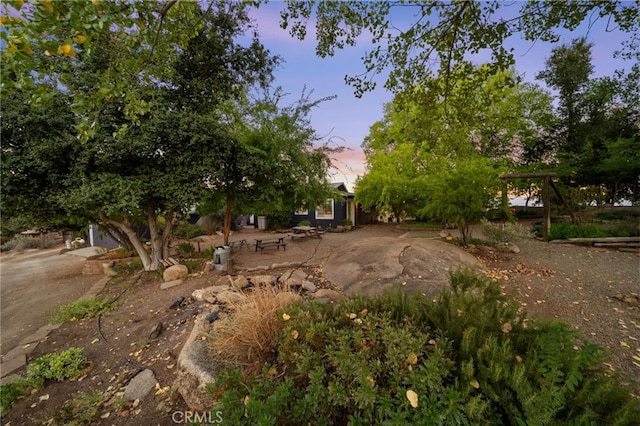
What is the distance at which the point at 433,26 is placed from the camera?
3.39m

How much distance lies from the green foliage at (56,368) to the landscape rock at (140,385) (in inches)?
35.4

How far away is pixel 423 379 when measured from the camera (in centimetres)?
139

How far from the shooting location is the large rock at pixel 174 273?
5926mm

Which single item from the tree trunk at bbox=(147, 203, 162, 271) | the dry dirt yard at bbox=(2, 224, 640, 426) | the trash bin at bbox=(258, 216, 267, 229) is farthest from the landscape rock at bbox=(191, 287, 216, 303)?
the trash bin at bbox=(258, 216, 267, 229)

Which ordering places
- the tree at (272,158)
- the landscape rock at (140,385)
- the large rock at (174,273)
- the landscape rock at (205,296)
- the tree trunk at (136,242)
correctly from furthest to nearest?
the tree trunk at (136,242)
the tree at (272,158)
the large rock at (174,273)
the landscape rock at (205,296)
the landscape rock at (140,385)

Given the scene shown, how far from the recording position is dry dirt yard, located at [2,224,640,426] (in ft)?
8.23

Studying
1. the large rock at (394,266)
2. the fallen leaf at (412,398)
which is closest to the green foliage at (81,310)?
the large rock at (394,266)

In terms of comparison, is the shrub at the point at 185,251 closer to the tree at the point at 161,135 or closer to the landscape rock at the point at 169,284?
the tree at the point at 161,135

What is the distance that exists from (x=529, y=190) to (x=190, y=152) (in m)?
18.9

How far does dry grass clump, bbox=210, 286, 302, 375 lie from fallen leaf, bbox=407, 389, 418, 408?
1121mm

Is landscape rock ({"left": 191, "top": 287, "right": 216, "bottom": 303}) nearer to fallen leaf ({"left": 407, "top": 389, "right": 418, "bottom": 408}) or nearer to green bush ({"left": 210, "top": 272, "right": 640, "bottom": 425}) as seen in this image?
green bush ({"left": 210, "top": 272, "right": 640, "bottom": 425})

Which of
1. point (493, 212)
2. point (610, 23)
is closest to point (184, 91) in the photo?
point (610, 23)

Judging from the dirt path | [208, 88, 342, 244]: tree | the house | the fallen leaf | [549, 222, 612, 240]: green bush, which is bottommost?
the dirt path

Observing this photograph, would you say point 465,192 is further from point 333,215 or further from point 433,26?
point 333,215
